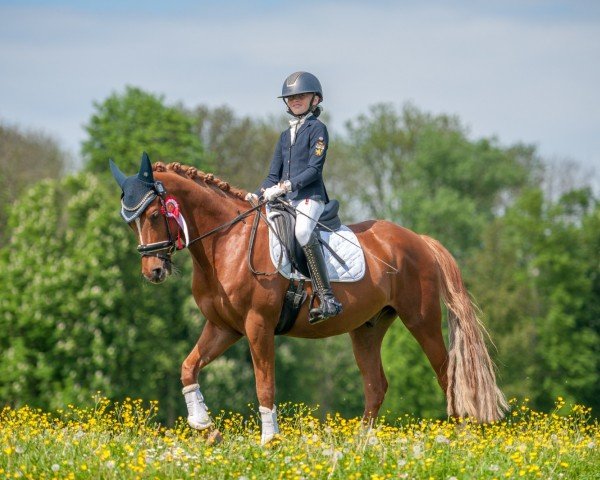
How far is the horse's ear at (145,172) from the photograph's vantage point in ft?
35.9

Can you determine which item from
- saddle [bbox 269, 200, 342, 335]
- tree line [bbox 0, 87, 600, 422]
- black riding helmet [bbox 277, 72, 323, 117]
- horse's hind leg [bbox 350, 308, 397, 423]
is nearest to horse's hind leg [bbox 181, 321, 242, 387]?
saddle [bbox 269, 200, 342, 335]

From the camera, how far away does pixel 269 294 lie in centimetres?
1134

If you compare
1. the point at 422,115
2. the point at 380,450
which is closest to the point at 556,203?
the point at 422,115

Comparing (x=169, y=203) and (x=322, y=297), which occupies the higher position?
(x=169, y=203)

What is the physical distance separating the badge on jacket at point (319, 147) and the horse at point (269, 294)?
36.3 inches

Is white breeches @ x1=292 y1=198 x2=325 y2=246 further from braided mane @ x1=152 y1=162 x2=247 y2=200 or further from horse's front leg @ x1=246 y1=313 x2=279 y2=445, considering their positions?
horse's front leg @ x1=246 y1=313 x2=279 y2=445

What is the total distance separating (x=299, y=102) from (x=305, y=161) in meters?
0.69

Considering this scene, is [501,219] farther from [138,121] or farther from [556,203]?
[138,121]

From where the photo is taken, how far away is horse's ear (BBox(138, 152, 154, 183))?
35.9ft

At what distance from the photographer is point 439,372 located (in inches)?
521

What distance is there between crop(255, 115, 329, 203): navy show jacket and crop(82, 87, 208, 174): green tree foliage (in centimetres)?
3198

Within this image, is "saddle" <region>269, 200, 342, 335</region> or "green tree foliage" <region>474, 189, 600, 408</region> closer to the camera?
"saddle" <region>269, 200, 342, 335</region>

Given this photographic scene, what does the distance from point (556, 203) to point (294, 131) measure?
41956mm

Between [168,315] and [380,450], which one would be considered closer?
[380,450]
